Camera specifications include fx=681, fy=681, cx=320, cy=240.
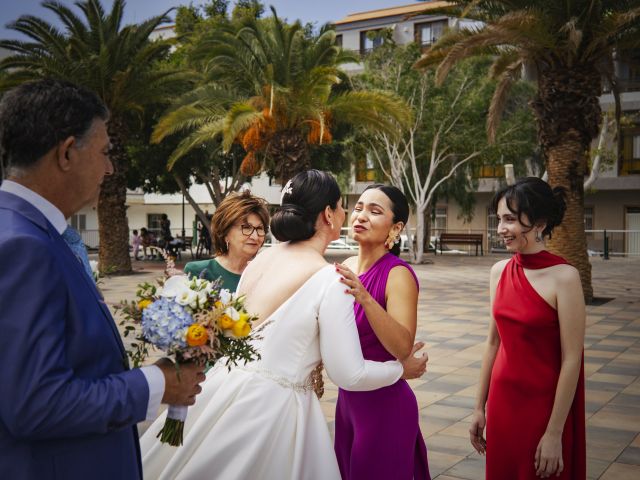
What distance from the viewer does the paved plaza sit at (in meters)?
4.82

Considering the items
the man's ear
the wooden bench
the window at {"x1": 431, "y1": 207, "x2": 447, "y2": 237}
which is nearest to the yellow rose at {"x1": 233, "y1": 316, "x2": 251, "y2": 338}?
the man's ear

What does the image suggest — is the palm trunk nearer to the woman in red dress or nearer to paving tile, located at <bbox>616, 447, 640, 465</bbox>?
paving tile, located at <bbox>616, 447, 640, 465</bbox>

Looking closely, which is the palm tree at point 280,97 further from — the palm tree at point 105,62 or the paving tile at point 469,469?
the paving tile at point 469,469

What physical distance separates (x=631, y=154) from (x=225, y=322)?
40.5 m

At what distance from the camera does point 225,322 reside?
1.94 metres

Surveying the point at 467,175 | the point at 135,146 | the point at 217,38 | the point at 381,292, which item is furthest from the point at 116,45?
the point at 467,175


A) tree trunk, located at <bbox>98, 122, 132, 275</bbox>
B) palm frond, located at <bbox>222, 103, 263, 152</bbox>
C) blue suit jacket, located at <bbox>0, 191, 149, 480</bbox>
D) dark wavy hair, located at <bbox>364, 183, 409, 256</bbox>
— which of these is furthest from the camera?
tree trunk, located at <bbox>98, 122, 132, 275</bbox>

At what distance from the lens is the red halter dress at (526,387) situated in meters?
2.75

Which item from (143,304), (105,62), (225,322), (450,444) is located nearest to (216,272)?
(450,444)

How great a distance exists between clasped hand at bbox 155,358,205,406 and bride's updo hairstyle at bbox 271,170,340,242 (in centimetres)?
80

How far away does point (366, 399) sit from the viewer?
2.89m

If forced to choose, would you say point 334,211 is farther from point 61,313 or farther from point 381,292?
point 61,313

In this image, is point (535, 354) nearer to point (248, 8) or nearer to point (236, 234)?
point (236, 234)

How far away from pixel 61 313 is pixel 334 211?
131cm
